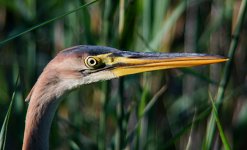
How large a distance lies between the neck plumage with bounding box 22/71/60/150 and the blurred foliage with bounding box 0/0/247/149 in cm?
57

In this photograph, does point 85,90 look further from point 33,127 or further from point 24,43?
point 33,127

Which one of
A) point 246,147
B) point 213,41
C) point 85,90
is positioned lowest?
point 246,147

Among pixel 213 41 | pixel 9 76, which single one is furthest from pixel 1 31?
pixel 213 41

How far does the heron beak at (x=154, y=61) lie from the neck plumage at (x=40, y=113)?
223mm

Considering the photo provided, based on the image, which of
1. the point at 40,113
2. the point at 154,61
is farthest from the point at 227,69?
the point at 40,113

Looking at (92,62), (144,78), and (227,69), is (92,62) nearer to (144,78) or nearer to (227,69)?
(227,69)

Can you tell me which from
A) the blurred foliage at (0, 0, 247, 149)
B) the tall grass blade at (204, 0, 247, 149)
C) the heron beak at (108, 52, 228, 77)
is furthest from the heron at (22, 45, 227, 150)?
the blurred foliage at (0, 0, 247, 149)

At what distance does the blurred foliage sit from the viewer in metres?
2.99

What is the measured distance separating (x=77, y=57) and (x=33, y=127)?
27cm

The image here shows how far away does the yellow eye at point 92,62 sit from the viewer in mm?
2281

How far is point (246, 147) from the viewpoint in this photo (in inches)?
140

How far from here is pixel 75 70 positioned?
2.29 meters

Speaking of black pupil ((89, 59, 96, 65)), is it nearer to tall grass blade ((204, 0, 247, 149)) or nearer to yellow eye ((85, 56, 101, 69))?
yellow eye ((85, 56, 101, 69))

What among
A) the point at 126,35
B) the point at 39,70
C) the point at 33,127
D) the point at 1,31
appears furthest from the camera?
the point at 1,31
